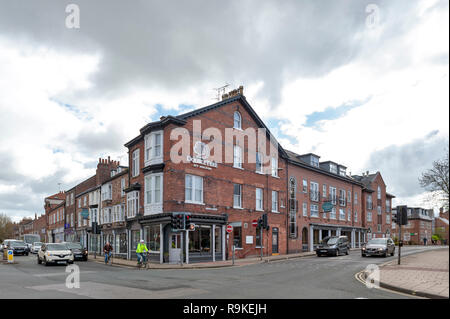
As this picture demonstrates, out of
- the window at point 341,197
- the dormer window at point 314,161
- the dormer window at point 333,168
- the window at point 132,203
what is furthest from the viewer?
the dormer window at point 333,168

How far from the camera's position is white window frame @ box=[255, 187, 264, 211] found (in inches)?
1309

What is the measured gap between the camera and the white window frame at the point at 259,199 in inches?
1309

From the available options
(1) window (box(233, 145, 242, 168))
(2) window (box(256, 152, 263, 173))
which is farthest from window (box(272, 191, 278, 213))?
(1) window (box(233, 145, 242, 168))

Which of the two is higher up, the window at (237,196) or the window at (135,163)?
the window at (135,163)

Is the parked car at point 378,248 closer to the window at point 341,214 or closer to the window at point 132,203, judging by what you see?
the window at point 341,214

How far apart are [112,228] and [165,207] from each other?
1324 cm

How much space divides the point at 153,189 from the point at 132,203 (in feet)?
13.2

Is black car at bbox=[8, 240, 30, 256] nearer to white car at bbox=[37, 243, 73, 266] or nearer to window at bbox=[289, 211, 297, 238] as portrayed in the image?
white car at bbox=[37, 243, 73, 266]

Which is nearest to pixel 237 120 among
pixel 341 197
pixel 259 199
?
pixel 259 199

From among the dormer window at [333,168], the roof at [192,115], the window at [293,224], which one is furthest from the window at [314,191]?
the roof at [192,115]

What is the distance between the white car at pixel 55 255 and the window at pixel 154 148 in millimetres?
8032

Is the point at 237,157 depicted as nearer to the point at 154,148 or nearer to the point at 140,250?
the point at 154,148
